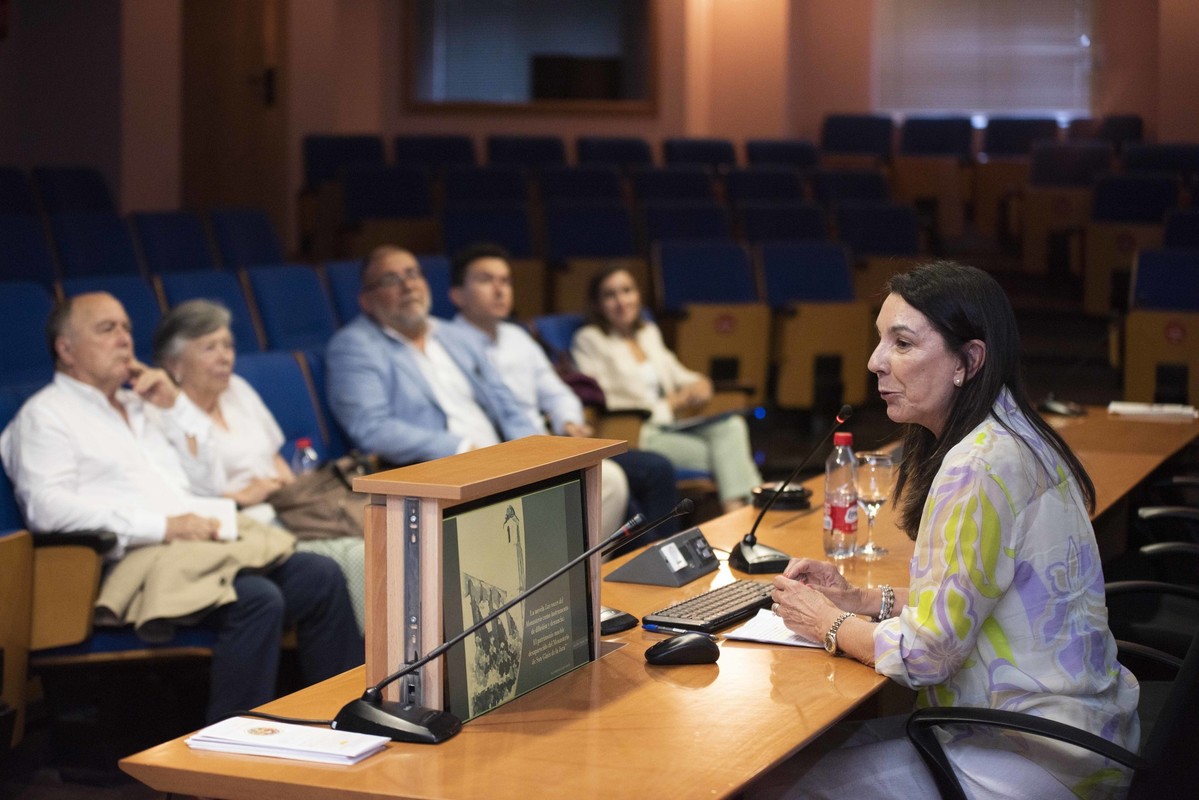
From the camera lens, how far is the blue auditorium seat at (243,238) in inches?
249

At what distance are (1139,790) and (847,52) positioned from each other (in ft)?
35.2

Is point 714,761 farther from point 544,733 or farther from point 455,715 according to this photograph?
point 455,715

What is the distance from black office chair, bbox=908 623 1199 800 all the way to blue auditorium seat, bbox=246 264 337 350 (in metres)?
3.24

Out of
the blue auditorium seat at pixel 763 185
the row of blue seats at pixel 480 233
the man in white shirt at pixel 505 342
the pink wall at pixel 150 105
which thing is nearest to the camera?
the man in white shirt at pixel 505 342

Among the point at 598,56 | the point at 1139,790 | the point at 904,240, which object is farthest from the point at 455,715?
the point at 598,56

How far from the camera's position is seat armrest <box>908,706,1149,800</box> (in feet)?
5.30

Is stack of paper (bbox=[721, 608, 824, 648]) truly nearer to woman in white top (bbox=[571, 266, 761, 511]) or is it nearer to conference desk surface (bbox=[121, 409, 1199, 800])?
conference desk surface (bbox=[121, 409, 1199, 800])

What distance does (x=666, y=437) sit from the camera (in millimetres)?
4516

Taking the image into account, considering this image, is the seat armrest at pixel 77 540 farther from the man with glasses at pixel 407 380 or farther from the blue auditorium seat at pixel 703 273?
the blue auditorium seat at pixel 703 273

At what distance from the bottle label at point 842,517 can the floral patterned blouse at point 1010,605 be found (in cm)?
68

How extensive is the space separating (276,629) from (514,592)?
4.29ft

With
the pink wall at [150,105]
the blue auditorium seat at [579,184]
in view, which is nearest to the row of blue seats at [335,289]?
the blue auditorium seat at [579,184]

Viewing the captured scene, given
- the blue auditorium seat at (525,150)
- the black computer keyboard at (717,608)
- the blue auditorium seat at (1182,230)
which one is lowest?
the black computer keyboard at (717,608)

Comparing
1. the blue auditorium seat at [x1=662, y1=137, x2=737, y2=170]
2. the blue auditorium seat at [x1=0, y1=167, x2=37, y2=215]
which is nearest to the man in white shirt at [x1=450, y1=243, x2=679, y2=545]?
the blue auditorium seat at [x1=0, y1=167, x2=37, y2=215]
